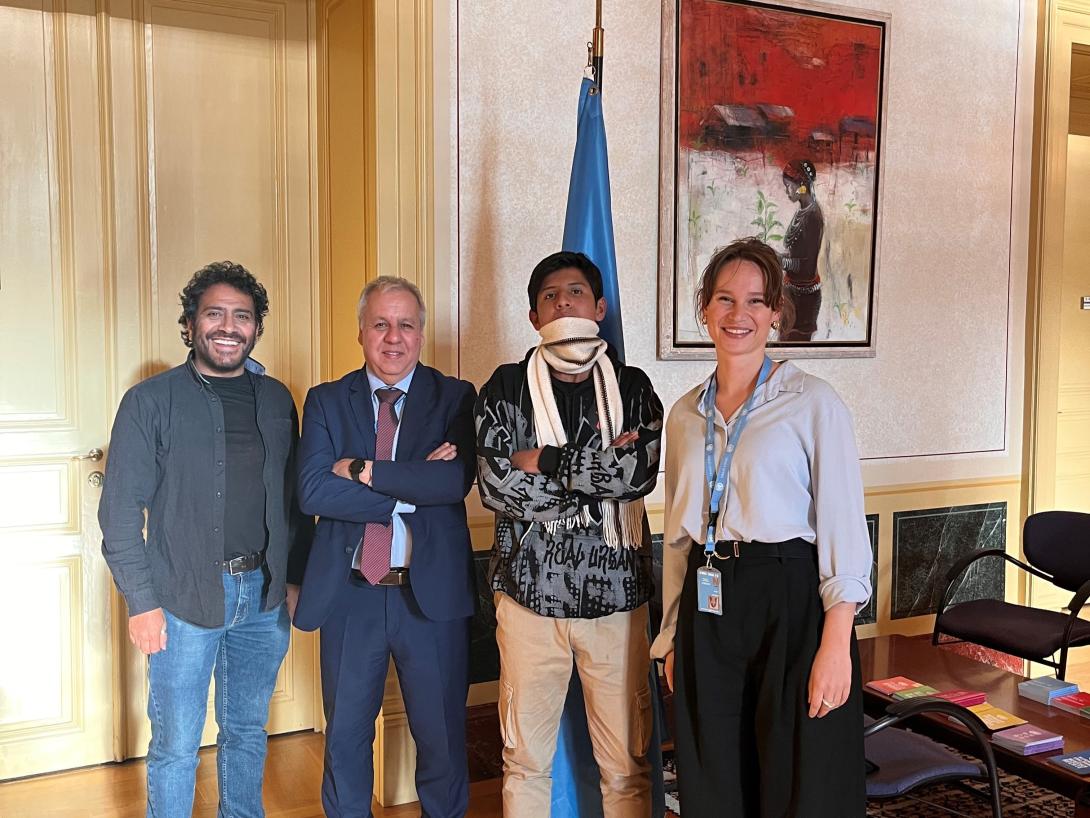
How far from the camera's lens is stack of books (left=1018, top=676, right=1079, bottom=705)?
301 cm

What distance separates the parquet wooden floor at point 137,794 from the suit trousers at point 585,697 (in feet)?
2.18

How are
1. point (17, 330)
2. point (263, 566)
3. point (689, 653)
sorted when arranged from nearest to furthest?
point (689, 653) < point (263, 566) < point (17, 330)

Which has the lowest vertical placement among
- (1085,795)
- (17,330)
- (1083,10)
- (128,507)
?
(1085,795)

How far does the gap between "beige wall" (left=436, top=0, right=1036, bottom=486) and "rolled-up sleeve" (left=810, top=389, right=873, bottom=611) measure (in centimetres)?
147

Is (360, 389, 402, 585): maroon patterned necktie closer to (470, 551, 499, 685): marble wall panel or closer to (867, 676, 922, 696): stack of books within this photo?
(470, 551, 499, 685): marble wall panel

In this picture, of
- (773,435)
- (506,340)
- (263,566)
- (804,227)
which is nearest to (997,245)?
(804,227)

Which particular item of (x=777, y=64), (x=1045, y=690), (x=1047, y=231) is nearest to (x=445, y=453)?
(x=1045, y=690)

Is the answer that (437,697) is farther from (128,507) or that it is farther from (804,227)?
(804,227)

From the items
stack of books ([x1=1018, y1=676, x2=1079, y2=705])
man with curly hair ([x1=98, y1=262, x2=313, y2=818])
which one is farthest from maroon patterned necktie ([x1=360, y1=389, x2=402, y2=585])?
stack of books ([x1=1018, y1=676, x2=1079, y2=705])

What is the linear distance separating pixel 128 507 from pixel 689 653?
4.30 feet

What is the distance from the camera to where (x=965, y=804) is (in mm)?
3221

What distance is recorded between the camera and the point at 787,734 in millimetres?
2031

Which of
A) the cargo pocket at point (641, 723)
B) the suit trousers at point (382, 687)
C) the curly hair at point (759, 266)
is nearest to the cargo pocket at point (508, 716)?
the suit trousers at point (382, 687)

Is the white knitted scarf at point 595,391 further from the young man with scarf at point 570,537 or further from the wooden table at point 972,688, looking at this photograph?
the wooden table at point 972,688
